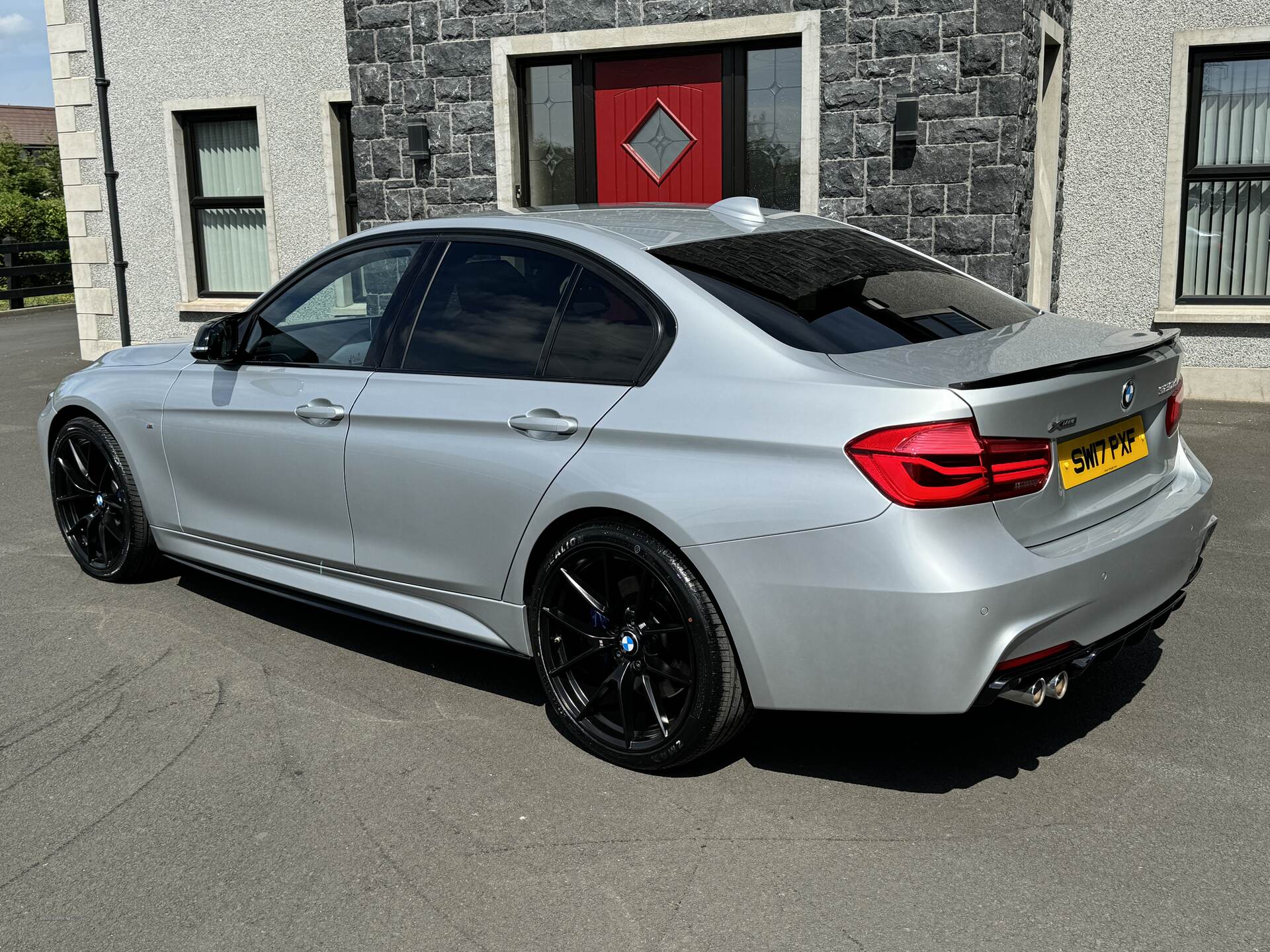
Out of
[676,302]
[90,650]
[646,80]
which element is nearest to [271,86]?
[646,80]

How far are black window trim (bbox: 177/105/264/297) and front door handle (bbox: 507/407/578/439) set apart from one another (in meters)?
10.3

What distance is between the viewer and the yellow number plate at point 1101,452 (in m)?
3.45

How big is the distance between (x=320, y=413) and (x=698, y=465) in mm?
1669

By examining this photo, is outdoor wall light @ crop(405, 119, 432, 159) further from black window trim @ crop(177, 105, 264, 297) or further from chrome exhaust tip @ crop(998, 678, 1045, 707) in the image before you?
chrome exhaust tip @ crop(998, 678, 1045, 707)

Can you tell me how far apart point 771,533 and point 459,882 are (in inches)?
47.7

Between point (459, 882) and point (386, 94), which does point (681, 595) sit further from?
point (386, 94)

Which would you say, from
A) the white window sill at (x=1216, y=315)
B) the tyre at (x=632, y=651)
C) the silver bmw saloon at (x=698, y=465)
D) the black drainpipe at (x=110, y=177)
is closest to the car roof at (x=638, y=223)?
the silver bmw saloon at (x=698, y=465)

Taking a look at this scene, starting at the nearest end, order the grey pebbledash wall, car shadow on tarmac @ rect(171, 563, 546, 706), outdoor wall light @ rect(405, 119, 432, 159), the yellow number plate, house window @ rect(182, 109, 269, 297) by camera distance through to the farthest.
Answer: the yellow number plate
car shadow on tarmac @ rect(171, 563, 546, 706)
the grey pebbledash wall
outdoor wall light @ rect(405, 119, 432, 159)
house window @ rect(182, 109, 269, 297)

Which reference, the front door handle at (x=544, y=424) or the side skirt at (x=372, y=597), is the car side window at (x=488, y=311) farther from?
the side skirt at (x=372, y=597)

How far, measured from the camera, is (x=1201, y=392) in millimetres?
10383

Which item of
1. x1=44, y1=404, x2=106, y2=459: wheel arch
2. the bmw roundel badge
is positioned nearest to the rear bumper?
the bmw roundel badge

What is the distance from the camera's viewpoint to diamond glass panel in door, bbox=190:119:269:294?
1354cm

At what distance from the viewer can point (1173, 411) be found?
13.4 ft

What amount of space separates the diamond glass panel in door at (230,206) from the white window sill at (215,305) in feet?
0.56
